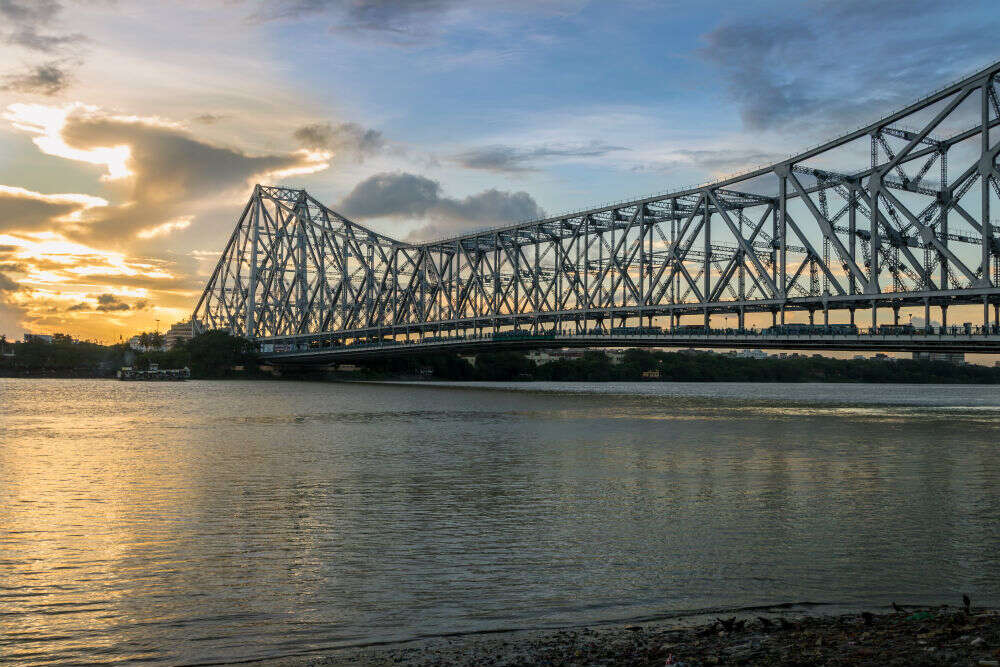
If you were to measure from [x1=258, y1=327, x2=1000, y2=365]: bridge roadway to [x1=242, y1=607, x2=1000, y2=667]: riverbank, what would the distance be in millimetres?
57172

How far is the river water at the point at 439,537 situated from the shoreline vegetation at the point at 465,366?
118 m

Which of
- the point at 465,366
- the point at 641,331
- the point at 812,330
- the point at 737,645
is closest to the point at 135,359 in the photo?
the point at 465,366

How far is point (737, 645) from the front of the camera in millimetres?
9523

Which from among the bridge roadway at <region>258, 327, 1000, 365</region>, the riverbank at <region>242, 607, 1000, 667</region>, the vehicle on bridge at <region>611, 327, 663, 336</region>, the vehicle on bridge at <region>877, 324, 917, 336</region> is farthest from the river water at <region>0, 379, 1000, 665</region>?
the vehicle on bridge at <region>611, 327, 663, 336</region>

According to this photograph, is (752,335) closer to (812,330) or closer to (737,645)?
(812,330)

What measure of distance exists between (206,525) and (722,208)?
79643mm

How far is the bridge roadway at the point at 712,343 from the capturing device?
62.7m

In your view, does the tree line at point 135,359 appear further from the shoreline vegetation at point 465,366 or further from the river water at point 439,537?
the river water at point 439,537

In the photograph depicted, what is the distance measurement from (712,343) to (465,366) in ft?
286

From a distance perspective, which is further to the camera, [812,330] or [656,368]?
[656,368]

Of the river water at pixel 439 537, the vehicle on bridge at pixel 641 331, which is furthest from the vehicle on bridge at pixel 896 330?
the river water at pixel 439 537

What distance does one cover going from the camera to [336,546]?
603 inches

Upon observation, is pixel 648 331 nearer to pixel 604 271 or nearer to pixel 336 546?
pixel 604 271

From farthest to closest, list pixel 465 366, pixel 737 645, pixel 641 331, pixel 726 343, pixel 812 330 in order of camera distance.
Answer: pixel 465 366 < pixel 641 331 < pixel 726 343 < pixel 812 330 < pixel 737 645
